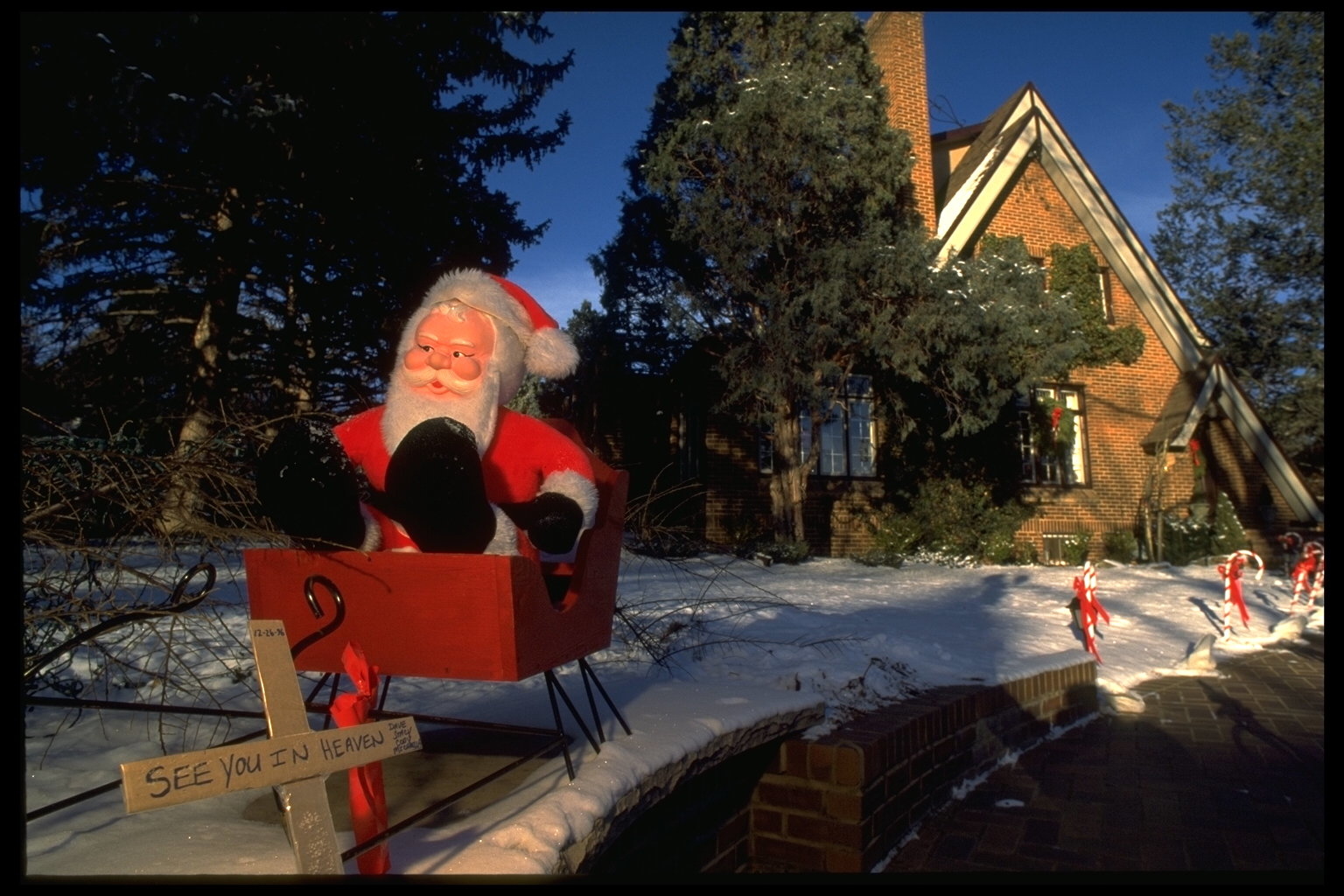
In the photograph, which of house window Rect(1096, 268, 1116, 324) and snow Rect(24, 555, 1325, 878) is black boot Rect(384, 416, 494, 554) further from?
house window Rect(1096, 268, 1116, 324)

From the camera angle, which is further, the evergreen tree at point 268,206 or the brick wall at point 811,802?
the evergreen tree at point 268,206

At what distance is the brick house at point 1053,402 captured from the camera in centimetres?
1186

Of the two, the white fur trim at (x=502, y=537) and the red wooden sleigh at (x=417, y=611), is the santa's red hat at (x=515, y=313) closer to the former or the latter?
the white fur trim at (x=502, y=537)

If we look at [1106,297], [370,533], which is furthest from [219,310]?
[1106,297]

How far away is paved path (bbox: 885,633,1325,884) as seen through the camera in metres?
3.17

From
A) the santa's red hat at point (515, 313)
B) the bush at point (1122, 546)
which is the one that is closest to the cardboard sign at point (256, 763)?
the santa's red hat at point (515, 313)

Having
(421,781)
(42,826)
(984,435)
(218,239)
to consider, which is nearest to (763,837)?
(421,781)

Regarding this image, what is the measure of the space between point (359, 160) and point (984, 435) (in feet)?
31.5

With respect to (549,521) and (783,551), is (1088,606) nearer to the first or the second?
(783,551)

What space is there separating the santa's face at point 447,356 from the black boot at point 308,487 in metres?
0.35

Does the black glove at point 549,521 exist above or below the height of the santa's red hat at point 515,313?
below

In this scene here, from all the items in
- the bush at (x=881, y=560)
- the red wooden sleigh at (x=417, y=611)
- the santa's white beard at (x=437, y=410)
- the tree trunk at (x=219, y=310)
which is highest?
the tree trunk at (x=219, y=310)

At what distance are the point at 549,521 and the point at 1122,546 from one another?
13.5 meters

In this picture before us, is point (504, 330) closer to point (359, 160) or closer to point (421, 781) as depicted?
point (421, 781)
